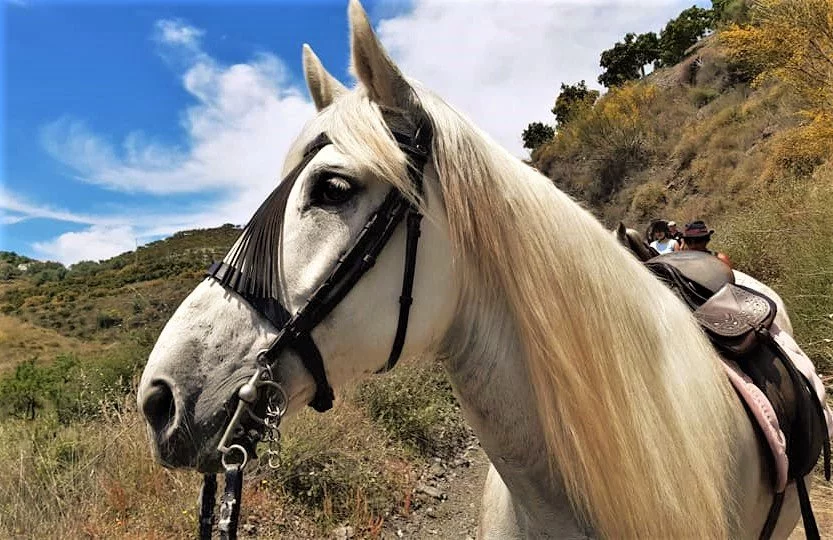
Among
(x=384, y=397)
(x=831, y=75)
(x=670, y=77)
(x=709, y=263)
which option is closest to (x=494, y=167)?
(x=709, y=263)

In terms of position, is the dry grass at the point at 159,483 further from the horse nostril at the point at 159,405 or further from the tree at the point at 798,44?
the tree at the point at 798,44

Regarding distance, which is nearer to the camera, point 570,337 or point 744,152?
point 570,337

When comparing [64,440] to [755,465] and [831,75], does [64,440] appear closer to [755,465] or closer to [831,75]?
[755,465]

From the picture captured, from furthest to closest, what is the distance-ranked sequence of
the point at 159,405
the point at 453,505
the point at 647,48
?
the point at 647,48
the point at 453,505
the point at 159,405

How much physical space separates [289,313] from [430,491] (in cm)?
368

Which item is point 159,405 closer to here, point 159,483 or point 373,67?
point 373,67

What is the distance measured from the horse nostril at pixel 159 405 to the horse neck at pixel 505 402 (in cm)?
58

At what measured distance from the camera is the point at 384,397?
486cm

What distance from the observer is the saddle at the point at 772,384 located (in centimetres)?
131

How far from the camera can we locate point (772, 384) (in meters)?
1.42

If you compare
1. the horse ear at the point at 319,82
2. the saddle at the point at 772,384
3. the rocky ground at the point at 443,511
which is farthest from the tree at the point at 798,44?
the horse ear at the point at 319,82

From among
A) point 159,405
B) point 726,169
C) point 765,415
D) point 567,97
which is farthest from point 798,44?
point 567,97

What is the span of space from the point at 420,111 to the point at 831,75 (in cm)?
979

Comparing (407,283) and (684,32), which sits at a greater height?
(684,32)
